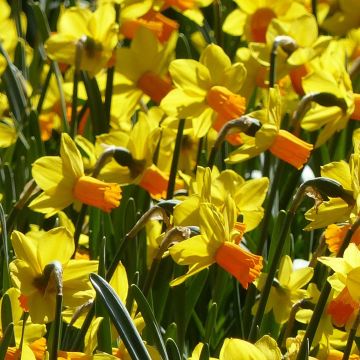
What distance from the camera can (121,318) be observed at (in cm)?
177

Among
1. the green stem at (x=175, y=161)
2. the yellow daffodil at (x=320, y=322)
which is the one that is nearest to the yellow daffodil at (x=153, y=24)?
Result: the green stem at (x=175, y=161)

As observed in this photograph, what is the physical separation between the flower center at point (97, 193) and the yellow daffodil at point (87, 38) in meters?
0.69

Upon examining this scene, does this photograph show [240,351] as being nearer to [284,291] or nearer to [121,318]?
[121,318]

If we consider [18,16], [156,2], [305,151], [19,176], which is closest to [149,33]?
[156,2]

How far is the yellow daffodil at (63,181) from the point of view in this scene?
93.4 inches

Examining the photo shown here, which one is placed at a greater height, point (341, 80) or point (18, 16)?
point (341, 80)

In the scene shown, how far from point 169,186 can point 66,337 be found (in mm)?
576

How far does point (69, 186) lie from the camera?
2432 millimetres

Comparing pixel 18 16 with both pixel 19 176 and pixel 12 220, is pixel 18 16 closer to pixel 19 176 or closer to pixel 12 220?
pixel 19 176

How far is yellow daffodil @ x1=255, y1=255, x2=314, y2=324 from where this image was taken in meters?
2.36

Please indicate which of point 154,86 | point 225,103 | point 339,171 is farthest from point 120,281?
point 154,86

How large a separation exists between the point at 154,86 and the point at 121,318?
1.34 m

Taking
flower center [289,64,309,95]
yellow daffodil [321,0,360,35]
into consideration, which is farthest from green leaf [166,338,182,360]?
yellow daffodil [321,0,360,35]

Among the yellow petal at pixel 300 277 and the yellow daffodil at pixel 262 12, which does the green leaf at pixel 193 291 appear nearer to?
the yellow petal at pixel 300 277
